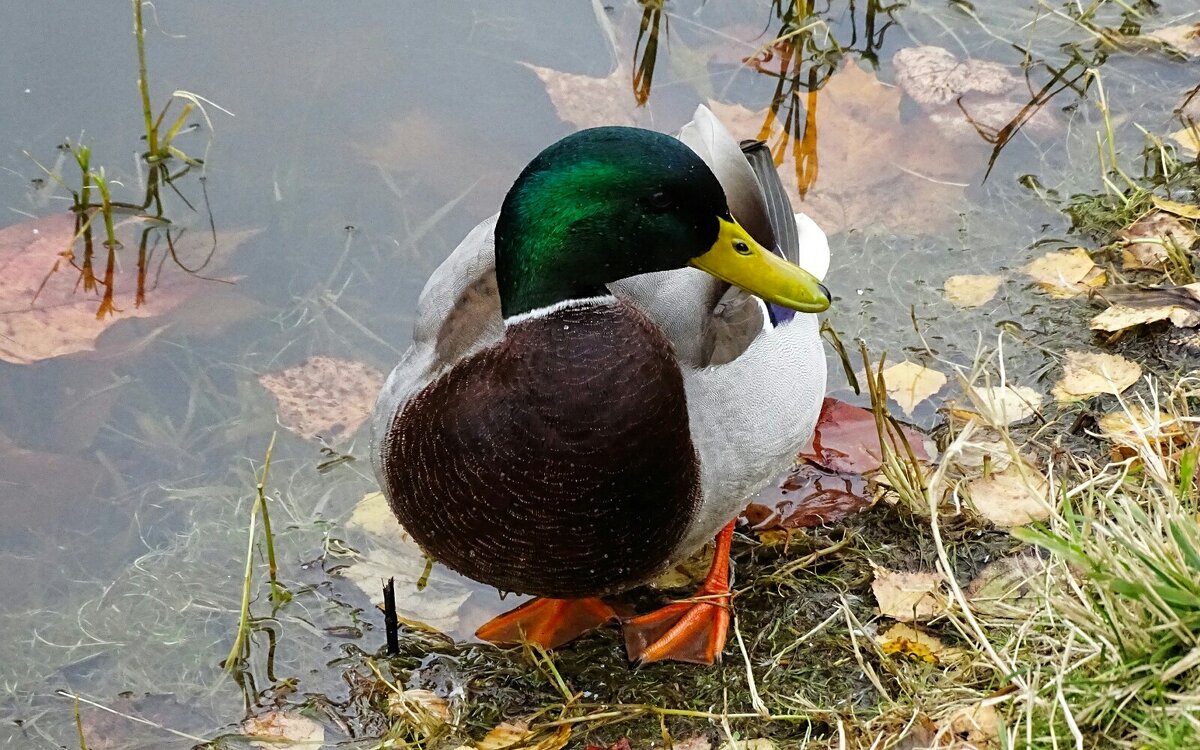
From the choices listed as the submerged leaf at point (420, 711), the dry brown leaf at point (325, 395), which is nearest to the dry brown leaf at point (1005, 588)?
the submerged leaf at point (420, 711)

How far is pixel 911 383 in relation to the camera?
4.20 metres

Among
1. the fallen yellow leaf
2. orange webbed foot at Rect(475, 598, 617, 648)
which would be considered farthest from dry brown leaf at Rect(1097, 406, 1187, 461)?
the fallen yellow leaf

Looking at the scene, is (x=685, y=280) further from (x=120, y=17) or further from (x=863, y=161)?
(x=120, y=17)

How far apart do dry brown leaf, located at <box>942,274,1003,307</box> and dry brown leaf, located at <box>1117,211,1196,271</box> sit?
405 millimetres

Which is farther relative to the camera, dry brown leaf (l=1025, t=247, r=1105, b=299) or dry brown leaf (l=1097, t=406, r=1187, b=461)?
dry brown leaf (l=1025, t=247, r=1105, b=299)

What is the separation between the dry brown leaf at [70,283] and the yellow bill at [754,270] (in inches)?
87.9

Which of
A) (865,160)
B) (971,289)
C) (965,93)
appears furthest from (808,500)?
(965,93)

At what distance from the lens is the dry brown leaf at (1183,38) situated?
5250mm

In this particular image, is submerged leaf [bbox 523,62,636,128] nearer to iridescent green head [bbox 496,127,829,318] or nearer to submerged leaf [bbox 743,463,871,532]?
submerged leaf [bbox 743,463,871,532]

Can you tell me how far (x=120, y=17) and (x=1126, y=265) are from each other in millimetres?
3729

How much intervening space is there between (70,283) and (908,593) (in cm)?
281

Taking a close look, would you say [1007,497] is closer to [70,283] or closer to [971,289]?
[971,289]

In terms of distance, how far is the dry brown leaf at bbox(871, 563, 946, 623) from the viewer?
129 inches

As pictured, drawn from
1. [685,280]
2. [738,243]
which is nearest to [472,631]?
[685,280]
